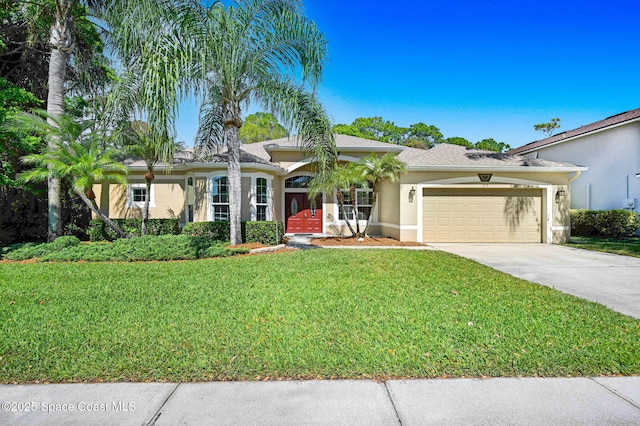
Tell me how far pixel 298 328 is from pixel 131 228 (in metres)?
11.9

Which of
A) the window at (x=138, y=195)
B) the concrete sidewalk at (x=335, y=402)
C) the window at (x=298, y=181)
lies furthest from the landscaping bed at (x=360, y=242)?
the concrete sidewalk at (x=335, y=402)

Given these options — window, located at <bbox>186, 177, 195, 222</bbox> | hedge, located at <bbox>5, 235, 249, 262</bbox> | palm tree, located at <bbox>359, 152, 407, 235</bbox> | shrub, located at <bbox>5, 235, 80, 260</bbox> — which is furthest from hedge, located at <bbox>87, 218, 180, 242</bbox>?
palm tree, located at <bbox>359, 152, 407, 235</bbox>

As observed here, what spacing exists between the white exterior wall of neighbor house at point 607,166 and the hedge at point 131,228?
21313 millimetres

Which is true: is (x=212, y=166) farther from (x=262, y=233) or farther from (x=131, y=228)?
(x=131, y=228)

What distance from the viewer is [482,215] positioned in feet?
43.6

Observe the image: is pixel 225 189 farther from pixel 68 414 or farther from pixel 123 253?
pixel 68 414

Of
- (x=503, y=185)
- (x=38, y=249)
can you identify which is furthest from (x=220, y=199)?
(x=503, y=185)

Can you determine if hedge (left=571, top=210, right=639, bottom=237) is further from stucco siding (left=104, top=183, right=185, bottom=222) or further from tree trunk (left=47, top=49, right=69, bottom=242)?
tree trunk (left=47, top=49, right=69, bottom=242)

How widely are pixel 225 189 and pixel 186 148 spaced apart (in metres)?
4.43

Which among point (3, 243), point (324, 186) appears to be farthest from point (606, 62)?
point (3, 243)

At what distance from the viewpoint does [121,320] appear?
4.27 metres

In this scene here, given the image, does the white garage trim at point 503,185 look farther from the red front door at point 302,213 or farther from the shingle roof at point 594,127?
the shingle roof at point 594,127

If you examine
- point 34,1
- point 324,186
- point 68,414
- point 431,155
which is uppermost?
point 34,1

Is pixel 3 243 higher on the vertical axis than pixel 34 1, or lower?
lower
